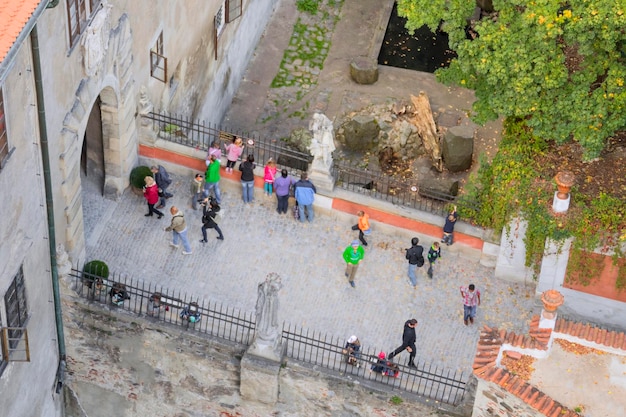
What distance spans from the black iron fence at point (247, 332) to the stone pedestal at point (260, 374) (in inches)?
18.0

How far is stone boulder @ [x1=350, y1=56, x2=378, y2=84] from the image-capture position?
137ft

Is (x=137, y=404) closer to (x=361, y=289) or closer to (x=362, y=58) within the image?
(x=361, y=289)

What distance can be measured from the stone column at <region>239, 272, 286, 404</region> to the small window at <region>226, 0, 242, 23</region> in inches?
482

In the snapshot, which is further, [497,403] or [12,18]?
[497,403]

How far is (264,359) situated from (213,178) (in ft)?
18.0

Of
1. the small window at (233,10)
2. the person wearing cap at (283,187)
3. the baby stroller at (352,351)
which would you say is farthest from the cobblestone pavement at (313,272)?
the small window at (233,10)

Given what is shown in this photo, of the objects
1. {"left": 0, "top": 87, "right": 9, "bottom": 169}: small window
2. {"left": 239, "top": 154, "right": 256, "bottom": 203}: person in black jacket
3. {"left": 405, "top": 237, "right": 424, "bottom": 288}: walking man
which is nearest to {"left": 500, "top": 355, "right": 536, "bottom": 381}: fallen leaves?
{"left": 405, "top": 237, "right": 424, "bottom": 288}: walking man

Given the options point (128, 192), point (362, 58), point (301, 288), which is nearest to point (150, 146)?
point (128, 192)

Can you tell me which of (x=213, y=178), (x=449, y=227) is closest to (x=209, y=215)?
(x=213, y=178)

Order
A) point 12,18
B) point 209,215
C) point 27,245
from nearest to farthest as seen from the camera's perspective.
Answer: point 12,18, point 27,245, point 209,215

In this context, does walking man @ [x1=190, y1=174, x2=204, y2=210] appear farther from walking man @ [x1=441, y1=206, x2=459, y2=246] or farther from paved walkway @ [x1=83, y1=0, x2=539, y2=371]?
walking man @ [x1=441, y1=206, x2=459, y2=246]

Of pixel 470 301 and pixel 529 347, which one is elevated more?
pixel 470 301

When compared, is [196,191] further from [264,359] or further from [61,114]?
[61,114]

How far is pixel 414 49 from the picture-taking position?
43.8 metres
